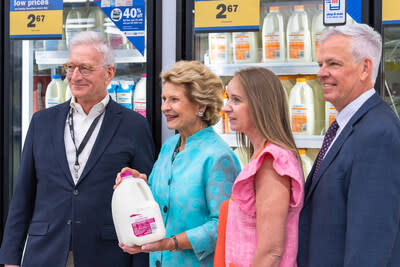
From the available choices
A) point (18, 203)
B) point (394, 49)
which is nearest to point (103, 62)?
point (18, 203)

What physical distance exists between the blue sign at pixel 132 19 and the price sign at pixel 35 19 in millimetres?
389

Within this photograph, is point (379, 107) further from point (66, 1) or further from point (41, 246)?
point (66, 1)

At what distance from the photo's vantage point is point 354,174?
1479 mm

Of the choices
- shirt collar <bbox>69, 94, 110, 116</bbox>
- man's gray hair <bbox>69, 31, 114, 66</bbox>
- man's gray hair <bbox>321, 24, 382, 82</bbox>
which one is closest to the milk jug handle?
shirt collar <bbox>69, 94, 110, 116</bbox>

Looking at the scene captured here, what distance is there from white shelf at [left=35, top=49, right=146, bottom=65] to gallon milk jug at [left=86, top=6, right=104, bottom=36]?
0.92 feet

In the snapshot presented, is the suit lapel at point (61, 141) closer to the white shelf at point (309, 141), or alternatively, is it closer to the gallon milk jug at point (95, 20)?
the gallon milk jug at point (95, 20)

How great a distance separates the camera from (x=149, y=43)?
2.92 meters

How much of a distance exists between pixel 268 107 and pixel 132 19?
64.1 inches

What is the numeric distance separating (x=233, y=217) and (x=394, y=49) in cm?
160

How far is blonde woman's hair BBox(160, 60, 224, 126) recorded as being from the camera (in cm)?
201

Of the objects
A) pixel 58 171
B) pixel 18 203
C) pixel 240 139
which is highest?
pixel 240 139

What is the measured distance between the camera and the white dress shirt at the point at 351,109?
162 cm

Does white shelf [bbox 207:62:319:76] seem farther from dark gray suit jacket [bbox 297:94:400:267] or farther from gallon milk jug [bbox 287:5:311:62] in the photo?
dark gray suit jacket [bbox 297:94:400:267]

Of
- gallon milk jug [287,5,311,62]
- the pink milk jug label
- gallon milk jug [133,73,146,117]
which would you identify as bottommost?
the pink milk jug label
